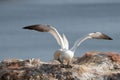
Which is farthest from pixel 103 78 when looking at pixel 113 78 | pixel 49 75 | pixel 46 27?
pixel 46 27

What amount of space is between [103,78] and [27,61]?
249 centimetres

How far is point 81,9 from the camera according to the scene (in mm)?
70625

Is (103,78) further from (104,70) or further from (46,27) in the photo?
(46,27)

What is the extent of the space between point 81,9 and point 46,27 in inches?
1979

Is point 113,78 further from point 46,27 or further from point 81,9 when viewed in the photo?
point 81,9

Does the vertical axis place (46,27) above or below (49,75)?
above

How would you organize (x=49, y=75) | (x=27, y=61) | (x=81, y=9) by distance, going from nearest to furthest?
(x=49, y=75) < (x=27, y=61) < (x=81, y=9)

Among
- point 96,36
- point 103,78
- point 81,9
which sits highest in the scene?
point 81,9

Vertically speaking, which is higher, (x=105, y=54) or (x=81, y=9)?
(x=81, y=9)

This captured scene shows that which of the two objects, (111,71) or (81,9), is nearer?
(111,71)

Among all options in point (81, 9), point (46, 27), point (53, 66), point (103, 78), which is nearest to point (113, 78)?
point (103, 78)

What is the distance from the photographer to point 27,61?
19891mm

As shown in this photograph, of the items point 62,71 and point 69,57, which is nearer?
point 62,71

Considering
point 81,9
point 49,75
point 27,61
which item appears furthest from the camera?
point 81,9
